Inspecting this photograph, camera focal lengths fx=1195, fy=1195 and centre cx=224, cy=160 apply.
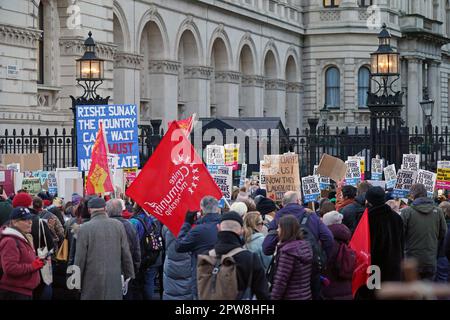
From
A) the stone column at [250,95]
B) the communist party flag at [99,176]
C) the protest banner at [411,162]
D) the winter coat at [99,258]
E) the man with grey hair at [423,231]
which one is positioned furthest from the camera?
the stone column at [250,95]

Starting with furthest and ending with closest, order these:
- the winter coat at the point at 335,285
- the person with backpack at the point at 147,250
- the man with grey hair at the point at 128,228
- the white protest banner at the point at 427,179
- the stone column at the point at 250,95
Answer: the stone column at the point at 250,95 → the white protest banner at the point at 427,179 → the person with backpack at the point at 147,250 → the man with grey hair at the point at 128,228 → the winter coat at the point at 335,285

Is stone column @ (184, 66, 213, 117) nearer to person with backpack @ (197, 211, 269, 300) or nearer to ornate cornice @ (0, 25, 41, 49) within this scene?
ornate cornice @ (0, 25, 41, 49)

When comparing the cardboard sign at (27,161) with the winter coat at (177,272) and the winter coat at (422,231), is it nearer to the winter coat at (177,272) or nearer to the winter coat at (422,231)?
the winter coat at (177,272)

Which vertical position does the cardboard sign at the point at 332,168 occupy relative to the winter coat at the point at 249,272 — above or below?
above

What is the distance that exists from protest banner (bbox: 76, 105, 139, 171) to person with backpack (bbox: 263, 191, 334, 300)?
713cm

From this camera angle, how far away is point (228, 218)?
9953 millimetres

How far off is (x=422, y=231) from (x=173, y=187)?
2945 millimetres

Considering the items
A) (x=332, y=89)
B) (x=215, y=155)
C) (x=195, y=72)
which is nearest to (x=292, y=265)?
(x=215, y=155)

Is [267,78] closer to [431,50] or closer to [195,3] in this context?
[195,3]

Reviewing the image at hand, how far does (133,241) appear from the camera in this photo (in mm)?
13164

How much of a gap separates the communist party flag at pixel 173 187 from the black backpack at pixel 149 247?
4.14ft

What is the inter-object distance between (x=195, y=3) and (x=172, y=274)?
30.6m

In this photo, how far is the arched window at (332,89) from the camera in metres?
58.1

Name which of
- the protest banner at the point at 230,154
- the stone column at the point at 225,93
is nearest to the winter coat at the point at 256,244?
the protest banner at the point at 230,154
